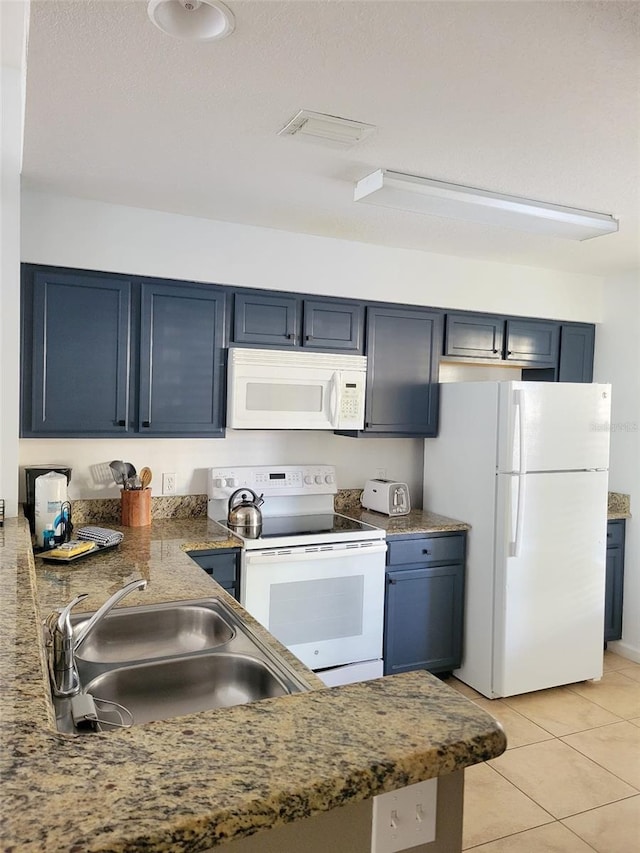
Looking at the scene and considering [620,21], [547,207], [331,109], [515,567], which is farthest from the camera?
[515,567]

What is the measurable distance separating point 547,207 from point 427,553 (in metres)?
1.87

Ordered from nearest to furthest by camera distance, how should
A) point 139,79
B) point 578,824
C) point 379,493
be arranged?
point 139,79 < point 578,824 < point 379,493

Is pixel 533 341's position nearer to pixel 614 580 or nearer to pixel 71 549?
pixel 614 580

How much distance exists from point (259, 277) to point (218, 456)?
39.9 inches

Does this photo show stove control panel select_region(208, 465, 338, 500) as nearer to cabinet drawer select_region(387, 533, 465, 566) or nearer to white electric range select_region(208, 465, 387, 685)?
white electric range select_region(208, 465, 387, 685)

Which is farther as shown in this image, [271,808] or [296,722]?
[296,722]

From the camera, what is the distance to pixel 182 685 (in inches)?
68.0

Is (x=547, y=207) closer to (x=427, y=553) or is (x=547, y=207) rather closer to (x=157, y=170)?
(x=157, y=170)

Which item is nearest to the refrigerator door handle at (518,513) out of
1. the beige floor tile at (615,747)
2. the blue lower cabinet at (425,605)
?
the blue lower cabinet at (425,605)

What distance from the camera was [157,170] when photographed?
2.65m

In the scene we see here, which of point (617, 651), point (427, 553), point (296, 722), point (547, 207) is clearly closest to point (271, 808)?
point (296, 722)

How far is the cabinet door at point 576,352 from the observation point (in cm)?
446

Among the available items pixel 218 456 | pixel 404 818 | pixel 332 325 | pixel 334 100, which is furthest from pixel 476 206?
pixel 404 818

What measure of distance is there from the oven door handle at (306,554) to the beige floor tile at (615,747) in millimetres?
1274
